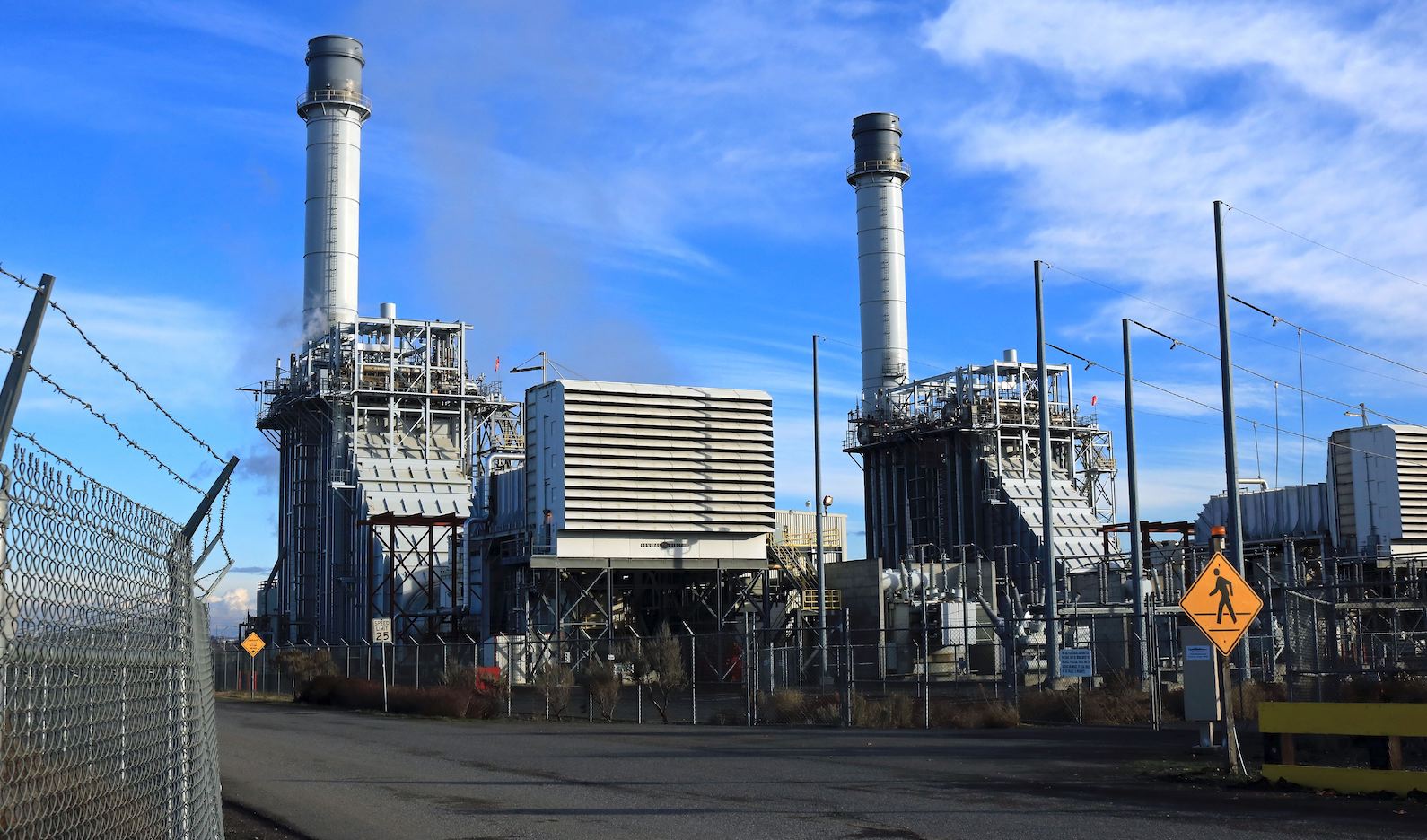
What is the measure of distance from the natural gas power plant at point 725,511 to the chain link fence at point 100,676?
1001 inches

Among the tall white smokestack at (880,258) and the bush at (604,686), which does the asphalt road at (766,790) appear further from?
the tall white smokestack at (880,258)

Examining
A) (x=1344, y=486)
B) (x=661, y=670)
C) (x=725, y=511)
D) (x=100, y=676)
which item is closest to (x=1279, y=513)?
(x=1344, y=486)

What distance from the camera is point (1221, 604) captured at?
1683 cm

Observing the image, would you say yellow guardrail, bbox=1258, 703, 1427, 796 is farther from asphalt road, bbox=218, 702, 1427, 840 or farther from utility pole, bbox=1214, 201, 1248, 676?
utility pole, bbox=1214, 201, 1248, 676

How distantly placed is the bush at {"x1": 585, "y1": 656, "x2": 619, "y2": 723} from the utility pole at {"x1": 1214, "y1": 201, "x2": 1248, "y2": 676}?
1362cm

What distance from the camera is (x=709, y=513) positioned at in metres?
49.0

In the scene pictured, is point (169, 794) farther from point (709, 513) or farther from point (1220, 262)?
point (709, 513)

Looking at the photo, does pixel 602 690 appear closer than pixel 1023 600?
Yes

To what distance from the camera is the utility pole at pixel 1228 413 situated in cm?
2678

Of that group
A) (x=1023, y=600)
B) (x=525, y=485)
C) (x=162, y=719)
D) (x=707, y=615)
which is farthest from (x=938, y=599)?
(x=162, y=719)

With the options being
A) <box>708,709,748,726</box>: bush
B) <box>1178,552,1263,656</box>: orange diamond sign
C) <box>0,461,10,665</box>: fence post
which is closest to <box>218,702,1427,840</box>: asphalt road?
<box>1178,552,1263,656</box>: orange diamond sign

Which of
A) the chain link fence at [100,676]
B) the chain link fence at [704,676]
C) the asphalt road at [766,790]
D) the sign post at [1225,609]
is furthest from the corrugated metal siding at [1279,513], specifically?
the chain link fence at [100,676]

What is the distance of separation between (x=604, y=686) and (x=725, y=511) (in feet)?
54.7

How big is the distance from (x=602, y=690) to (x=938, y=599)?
2343 cm
